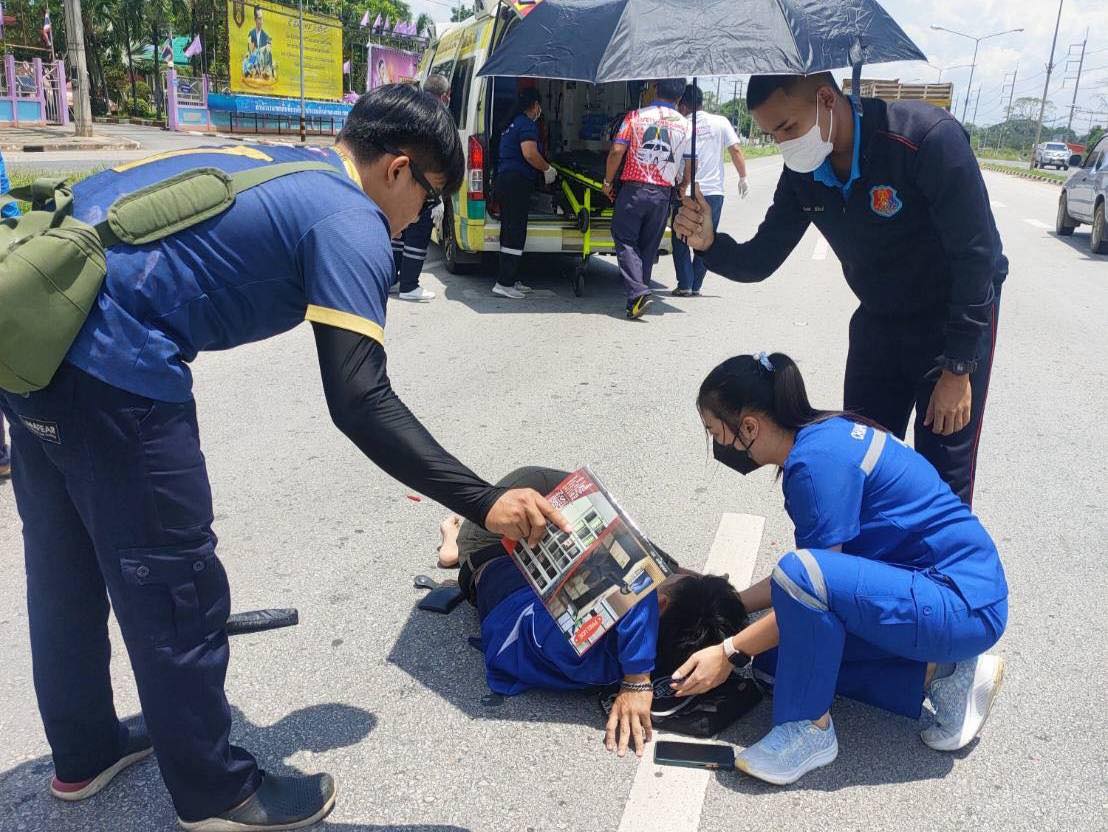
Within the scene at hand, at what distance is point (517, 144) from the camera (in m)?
8.44

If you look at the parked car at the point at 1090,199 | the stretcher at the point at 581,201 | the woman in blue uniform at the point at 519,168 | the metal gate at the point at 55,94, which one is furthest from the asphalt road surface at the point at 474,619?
the metal gate at the point at 55,94

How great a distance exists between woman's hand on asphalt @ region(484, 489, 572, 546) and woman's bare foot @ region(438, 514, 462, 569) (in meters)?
1.41

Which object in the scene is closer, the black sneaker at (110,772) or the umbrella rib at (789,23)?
the black sneaker at (110,772)

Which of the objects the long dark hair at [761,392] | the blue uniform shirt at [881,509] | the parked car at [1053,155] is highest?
the long dark hair at [761,392]

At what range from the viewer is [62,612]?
220 cm

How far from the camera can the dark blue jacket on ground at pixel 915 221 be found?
9.25 ft

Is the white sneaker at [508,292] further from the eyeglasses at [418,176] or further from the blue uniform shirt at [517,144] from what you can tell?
the eyeglasses at [418,176]

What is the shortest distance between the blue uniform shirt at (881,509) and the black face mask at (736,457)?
0.66ft

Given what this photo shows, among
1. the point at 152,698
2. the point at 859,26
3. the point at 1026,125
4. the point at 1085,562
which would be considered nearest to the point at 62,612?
A: the point at 152,698

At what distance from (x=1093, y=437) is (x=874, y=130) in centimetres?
346

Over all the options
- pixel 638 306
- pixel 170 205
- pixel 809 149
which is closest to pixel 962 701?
pixel 809 149

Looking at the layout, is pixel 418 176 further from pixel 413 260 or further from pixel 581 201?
pixel 581 201

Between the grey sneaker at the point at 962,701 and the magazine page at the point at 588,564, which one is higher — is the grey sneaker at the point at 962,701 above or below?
below

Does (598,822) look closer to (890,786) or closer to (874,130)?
(890,786)
